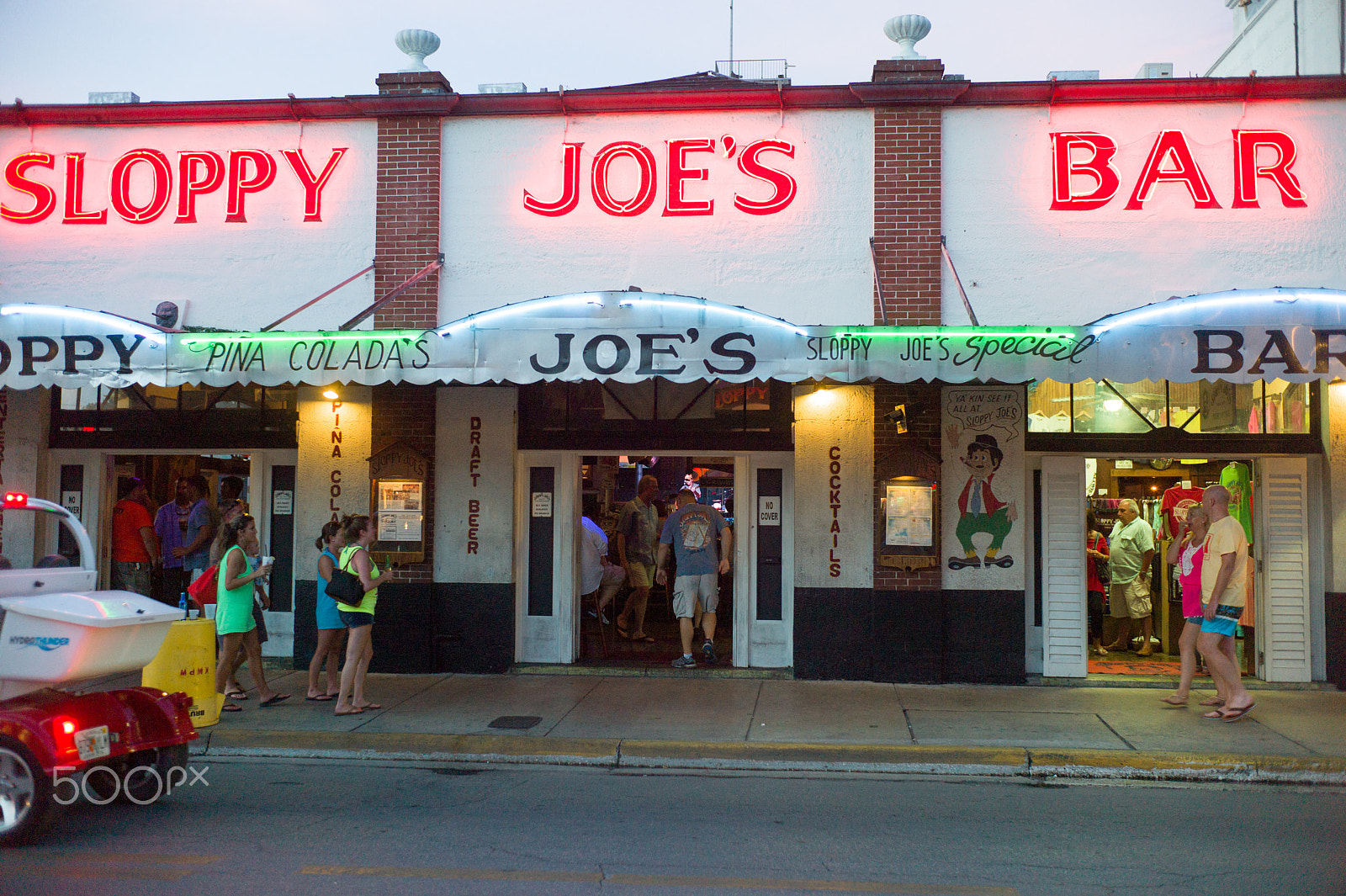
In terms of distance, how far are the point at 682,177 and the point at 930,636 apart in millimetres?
5264

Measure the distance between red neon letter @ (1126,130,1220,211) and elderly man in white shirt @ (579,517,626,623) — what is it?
6.64 metres

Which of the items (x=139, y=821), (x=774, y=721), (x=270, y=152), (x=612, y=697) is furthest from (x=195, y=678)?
(x=270, y=152)

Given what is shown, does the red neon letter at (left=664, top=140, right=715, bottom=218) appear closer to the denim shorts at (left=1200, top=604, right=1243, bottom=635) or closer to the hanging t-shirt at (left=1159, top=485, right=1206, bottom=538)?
the denim shorts at (left=1200, top=604, right=1243, bottom=635)

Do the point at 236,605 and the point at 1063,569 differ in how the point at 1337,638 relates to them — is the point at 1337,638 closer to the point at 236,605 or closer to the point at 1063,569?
the point at 1063,569

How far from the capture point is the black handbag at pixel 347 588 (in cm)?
845

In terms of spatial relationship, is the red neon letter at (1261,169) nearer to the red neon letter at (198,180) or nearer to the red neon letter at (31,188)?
the red neon letter at (198,180)

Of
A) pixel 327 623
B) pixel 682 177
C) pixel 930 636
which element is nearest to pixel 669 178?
pixel 682 177

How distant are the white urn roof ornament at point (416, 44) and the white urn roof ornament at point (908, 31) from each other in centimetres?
491

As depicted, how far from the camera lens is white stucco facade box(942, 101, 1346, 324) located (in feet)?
32.0

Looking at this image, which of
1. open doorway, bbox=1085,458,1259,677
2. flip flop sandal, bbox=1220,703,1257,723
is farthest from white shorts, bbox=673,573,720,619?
flip flop sandal, bbox=1220,703,1257,723

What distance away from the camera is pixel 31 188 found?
1092 centimetres

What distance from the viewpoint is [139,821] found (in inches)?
233

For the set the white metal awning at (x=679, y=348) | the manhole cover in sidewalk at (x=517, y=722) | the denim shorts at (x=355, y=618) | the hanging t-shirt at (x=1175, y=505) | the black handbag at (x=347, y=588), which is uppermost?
the white metal awning at (x=679, y=348)

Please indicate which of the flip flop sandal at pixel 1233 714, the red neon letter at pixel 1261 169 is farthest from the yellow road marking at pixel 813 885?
the red neon letter at pixel 1261 169
